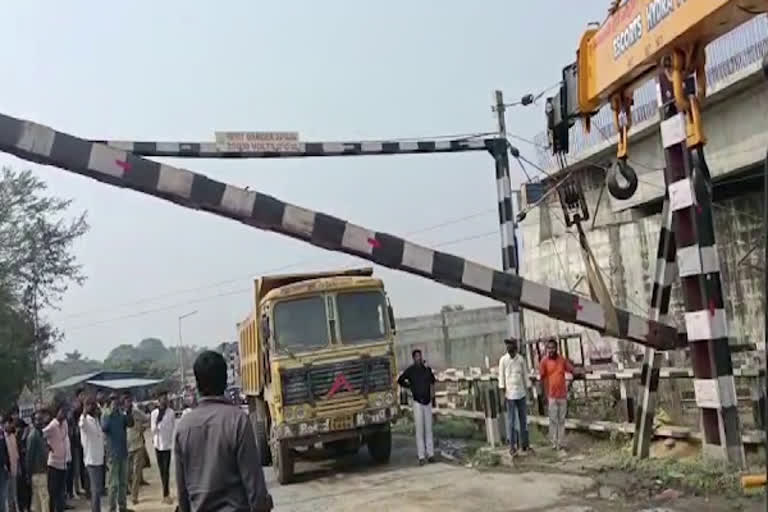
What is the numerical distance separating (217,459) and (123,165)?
6.39m

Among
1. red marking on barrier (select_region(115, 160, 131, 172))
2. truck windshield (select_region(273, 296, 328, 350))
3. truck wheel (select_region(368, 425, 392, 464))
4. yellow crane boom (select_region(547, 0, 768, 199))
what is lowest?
truck wheel (select_region(368, 425, 392, 464))

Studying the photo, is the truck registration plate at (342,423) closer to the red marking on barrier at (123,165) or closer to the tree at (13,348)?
the red marking on barrier at (123,165)

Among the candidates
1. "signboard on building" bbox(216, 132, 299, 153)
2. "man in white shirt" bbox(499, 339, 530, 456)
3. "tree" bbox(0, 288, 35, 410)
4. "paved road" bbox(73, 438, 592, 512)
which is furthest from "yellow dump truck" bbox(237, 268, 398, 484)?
"tree" bbox(0, 288, 35, 410)

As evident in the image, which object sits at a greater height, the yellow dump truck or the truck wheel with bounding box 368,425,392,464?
the yellow dump truck

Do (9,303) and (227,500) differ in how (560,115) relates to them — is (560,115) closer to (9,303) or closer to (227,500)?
(227,500)

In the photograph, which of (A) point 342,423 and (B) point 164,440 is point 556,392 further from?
(B) point 164,440

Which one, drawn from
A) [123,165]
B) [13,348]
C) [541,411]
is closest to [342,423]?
[541,411]

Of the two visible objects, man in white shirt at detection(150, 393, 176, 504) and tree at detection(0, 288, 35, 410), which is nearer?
man in white shirt at detection(150, 393, 176, 504)

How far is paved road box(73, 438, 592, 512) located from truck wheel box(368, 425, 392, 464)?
0.24 m

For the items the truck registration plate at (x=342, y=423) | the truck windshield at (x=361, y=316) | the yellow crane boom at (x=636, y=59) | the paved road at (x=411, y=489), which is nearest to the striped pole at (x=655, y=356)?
the yellow crane boom at (x=636, y=59)

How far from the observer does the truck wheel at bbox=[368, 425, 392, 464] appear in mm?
14547

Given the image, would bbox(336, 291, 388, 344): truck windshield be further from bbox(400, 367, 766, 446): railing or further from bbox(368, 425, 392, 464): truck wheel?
bbox(400, 367, 766, 446): railing

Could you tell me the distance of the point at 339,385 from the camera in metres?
13.7

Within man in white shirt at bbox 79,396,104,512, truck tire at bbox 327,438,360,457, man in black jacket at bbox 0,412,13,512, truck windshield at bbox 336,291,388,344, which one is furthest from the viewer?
truck tire at bbox 327,438,360,457
